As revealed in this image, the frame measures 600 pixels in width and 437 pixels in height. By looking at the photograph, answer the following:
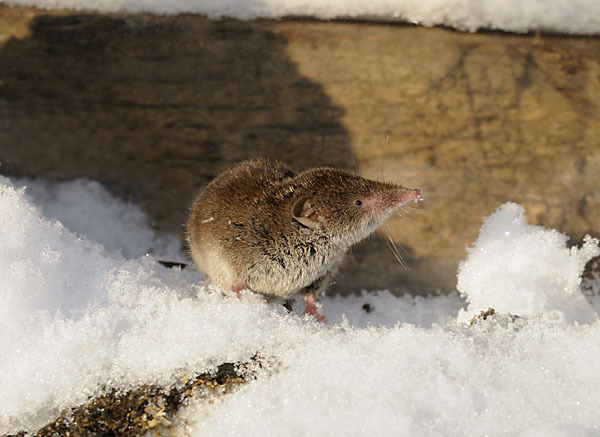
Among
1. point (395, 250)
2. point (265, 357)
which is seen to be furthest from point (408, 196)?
point (265, 357)

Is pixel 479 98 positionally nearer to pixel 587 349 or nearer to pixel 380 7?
pixel 380 7

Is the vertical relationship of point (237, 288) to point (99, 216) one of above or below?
above

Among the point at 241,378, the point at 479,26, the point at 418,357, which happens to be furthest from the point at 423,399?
the point at 479,26

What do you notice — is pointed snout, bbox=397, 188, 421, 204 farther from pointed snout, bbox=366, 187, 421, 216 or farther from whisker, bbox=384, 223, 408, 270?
whisker, bbox=384, 223, 408, 270

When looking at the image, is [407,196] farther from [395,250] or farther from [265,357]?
[265,357]

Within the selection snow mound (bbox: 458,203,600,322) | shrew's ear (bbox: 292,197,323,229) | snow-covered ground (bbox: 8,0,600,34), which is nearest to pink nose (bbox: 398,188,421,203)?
shrew's ear (bbox: 292,197,323,229)

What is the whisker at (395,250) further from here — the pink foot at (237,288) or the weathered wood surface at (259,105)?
the pink foot at (237,288)
